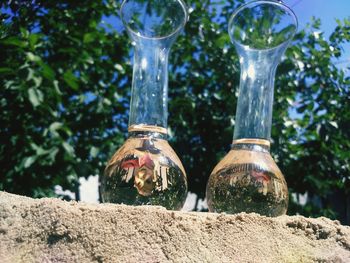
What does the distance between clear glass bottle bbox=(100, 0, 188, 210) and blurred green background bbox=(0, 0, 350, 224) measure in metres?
1.45

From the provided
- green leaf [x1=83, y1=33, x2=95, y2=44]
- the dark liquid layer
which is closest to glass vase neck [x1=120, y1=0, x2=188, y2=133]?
the dark liquid layer

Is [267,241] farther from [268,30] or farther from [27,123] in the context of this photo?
[27,123]

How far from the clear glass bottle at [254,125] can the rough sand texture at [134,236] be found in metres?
0.20

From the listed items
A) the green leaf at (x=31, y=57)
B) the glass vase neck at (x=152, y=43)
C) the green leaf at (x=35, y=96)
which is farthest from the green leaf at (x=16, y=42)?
the glass vase neck at (x=152, y=43)

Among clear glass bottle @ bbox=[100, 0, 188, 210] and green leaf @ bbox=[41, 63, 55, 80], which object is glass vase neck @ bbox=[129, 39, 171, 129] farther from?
green leaf @ bbox=[41, 63, 55, 80]

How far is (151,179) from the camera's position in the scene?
1.20 metres

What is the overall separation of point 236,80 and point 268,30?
5.48 ft

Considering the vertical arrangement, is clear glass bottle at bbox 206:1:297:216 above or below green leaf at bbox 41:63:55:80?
below

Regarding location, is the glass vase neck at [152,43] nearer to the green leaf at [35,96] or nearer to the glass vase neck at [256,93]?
the glass vase neck at [256,93]

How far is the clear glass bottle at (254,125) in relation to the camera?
1.25 m

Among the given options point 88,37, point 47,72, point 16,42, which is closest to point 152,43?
point 16,42

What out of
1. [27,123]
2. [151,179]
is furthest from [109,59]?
[151,179]

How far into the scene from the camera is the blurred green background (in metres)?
2.86

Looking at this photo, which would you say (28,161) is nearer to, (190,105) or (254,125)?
(190,105)
